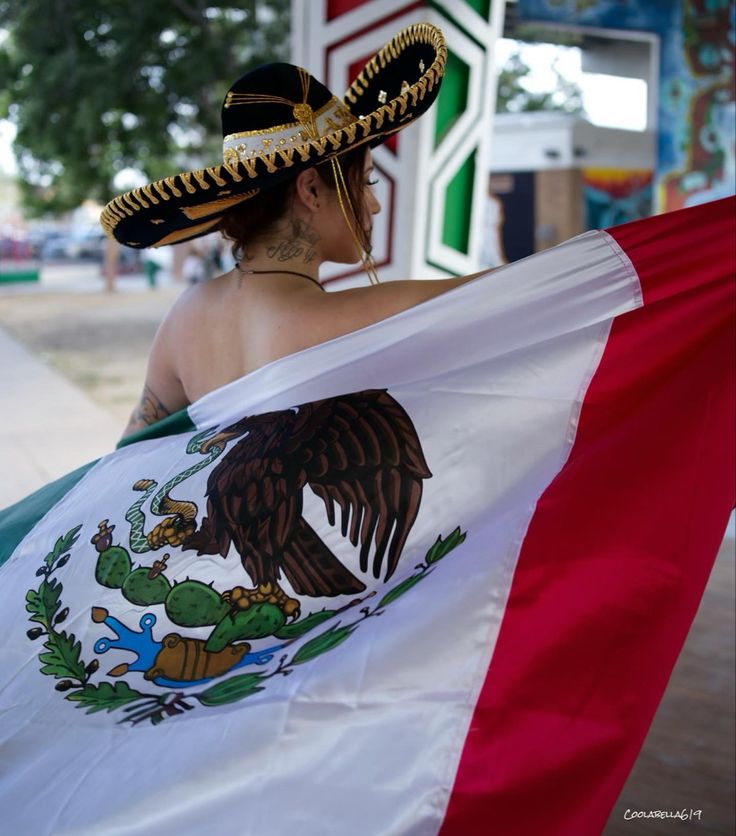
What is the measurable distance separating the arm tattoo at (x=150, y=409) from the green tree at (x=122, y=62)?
11.7m

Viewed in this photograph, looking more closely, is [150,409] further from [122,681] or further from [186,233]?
[122,681]

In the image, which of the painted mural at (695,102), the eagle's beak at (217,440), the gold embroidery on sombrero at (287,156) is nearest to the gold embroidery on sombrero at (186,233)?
the gold embroidery on sombrero at (287,156)

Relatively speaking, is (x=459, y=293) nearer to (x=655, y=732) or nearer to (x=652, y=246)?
(x=652, y=246)

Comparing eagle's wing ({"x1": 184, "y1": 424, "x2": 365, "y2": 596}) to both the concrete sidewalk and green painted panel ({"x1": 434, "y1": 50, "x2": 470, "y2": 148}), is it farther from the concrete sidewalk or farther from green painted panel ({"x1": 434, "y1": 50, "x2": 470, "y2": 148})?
the concrete sidewalk

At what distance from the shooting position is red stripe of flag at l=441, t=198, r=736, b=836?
59.8 inches

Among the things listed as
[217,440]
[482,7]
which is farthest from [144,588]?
[482,7]

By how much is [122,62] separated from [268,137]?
480 inches

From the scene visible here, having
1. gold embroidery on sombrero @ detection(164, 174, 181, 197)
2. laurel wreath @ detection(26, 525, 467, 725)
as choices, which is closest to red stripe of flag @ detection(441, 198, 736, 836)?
laurel wreath @ detection(26, 525, 467, 725)

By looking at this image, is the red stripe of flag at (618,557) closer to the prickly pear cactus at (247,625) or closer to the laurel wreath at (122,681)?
the laurel wreath at (122,681)

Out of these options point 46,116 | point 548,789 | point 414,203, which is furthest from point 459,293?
point 46,116

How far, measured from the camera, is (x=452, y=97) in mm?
5215

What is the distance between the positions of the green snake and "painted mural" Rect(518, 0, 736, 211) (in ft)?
21.4

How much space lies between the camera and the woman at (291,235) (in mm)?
1910

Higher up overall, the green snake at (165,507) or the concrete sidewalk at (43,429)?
the green snake at (165,507)
